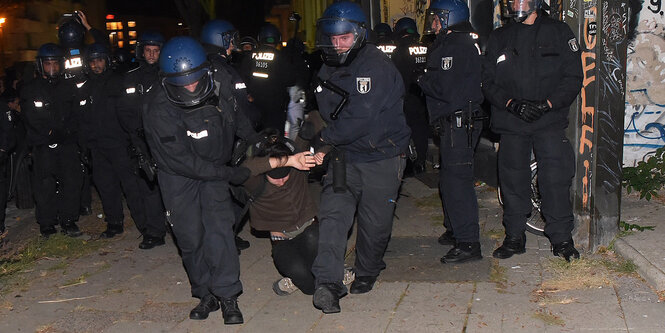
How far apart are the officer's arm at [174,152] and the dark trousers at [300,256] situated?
0.85 meters

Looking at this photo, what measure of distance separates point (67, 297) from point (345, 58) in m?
3.15

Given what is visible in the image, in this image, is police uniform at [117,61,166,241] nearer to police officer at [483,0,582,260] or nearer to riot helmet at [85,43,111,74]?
riot helmet at [85,43,111,74]

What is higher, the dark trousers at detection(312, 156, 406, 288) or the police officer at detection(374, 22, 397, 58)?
the police officer at detection(374, 22, 397, 58)

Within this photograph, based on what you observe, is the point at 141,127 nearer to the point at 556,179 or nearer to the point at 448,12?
the point at 448,12

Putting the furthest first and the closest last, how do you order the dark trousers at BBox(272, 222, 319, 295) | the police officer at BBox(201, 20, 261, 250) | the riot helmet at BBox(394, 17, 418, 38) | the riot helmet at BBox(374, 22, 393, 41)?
the riot helmet at BBox(374, 22, 393, 41)
the riot helmet at BBox(394, 17, 418, 38)
the police officer at BBox(201, 20, 261, 250)
the dark trousers at BBox(272, 222, 319, 295)

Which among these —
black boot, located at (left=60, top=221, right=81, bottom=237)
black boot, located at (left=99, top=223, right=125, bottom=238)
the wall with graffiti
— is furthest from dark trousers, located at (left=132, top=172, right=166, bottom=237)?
the wall with graffiti

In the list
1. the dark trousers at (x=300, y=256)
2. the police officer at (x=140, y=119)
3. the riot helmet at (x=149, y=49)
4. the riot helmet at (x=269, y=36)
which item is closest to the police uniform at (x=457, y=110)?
the dark trousers at (x=300, y=256)

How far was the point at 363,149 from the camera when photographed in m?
5.64

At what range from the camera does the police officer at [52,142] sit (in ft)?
27.1

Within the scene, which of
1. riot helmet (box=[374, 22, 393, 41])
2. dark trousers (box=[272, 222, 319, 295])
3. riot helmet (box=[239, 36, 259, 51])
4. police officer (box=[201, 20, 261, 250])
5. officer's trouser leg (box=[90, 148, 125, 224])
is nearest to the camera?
dark trousers (box=[272, 222, 319, 295])

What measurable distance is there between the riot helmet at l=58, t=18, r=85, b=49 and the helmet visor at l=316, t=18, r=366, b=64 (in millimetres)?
4653

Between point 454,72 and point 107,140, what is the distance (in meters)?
3.85

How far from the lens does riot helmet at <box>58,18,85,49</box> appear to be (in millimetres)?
9219

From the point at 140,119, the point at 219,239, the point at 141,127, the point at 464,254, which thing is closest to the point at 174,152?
the point at 219,239
